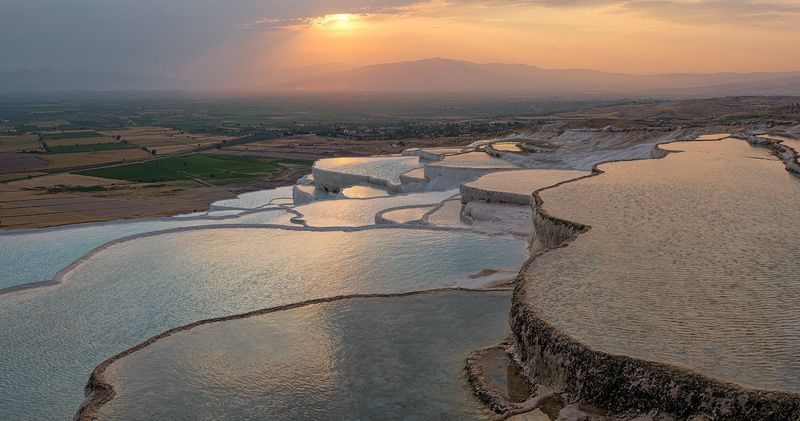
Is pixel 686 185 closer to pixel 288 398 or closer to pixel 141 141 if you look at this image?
pixel 288 398

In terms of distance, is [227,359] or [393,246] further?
[393,246]

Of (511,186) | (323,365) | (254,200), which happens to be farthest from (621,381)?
(254,200)

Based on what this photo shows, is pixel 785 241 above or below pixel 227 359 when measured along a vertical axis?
above

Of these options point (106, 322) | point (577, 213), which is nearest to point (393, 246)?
point (577, 213)

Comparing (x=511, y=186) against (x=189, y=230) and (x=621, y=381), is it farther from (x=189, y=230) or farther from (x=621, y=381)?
(x=621, y=381)

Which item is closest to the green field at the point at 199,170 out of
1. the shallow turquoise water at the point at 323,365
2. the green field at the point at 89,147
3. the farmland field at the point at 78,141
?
the green field at the point at 89,147

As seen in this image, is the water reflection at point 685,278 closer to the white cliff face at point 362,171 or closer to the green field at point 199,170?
the white cliff face at point 362,171
